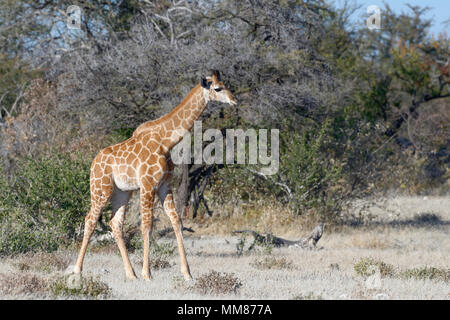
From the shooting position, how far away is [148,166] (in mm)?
8141

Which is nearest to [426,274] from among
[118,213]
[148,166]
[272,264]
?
[272,264]

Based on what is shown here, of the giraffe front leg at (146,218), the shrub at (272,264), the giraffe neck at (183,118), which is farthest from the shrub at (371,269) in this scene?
the giraffe neck at (183,118)

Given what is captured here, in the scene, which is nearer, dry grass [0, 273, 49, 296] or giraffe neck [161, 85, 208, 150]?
dry grass [0, 273, 49, 296]

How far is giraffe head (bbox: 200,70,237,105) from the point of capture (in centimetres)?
807

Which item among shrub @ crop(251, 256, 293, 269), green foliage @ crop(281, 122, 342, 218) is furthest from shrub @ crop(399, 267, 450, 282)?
green foliage @ crop(281, 122, 342, 218)

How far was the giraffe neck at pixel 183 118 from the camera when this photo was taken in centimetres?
827

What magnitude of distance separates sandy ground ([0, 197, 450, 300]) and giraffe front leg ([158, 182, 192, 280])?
214mm

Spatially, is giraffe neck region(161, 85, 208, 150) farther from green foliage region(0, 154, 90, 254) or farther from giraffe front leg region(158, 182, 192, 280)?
green foliage region(0, 154, 90, 254)

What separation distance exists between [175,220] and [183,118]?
1291 millimetres

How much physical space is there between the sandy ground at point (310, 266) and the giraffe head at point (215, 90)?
7.01 ft

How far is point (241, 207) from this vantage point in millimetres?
15203

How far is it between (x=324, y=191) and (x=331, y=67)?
2.83 meters

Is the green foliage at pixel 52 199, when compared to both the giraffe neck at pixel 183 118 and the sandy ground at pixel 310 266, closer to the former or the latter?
the sandy ground at pixel 310 266

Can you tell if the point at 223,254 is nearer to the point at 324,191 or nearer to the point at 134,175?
the point at 134,175
